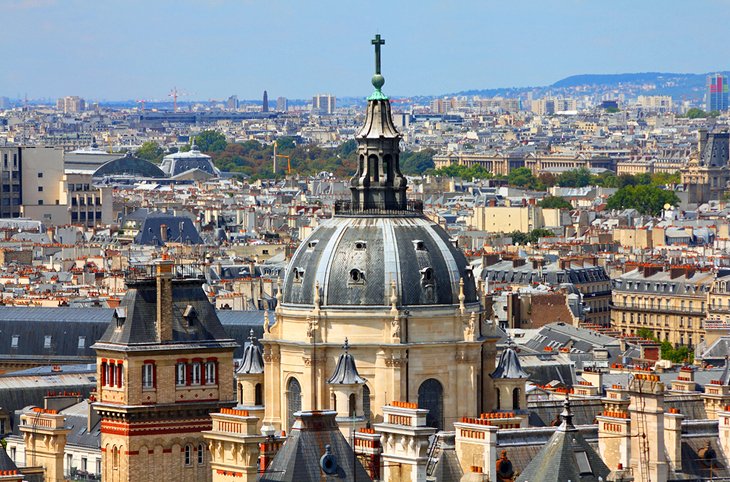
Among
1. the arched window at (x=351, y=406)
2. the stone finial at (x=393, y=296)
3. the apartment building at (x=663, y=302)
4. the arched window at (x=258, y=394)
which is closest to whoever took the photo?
the arched window at (x=351, y=406)

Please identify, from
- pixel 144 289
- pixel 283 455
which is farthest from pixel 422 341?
pixel 283 455

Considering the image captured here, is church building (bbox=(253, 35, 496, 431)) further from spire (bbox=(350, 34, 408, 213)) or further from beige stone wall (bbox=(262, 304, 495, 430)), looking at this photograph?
spire (bbox=(350, 34, 408, 213))

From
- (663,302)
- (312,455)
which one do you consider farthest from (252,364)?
(663,302)

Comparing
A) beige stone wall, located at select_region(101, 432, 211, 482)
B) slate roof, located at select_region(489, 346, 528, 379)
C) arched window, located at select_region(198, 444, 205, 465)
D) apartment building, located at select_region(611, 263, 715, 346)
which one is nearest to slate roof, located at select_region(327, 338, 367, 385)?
slate roof, located at select_region(489, 346, 528, 379)

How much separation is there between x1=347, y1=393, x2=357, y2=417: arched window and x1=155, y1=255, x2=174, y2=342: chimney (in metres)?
4.10

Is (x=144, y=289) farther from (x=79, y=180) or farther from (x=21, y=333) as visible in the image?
(x=79, y=180)

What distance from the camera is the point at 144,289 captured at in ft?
176

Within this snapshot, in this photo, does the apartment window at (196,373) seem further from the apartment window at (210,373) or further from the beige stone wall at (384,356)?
the beige stone wall at (384,356)

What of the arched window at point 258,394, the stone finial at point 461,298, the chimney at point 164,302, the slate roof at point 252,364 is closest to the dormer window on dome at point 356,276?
the stone finial at point 461,298

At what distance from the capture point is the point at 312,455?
4341 cm

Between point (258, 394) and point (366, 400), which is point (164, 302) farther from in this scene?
point (258, 394)

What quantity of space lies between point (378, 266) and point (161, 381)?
784cm

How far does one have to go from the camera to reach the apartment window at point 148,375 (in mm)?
51594

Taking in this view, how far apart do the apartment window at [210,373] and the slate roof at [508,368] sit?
8.15 m
